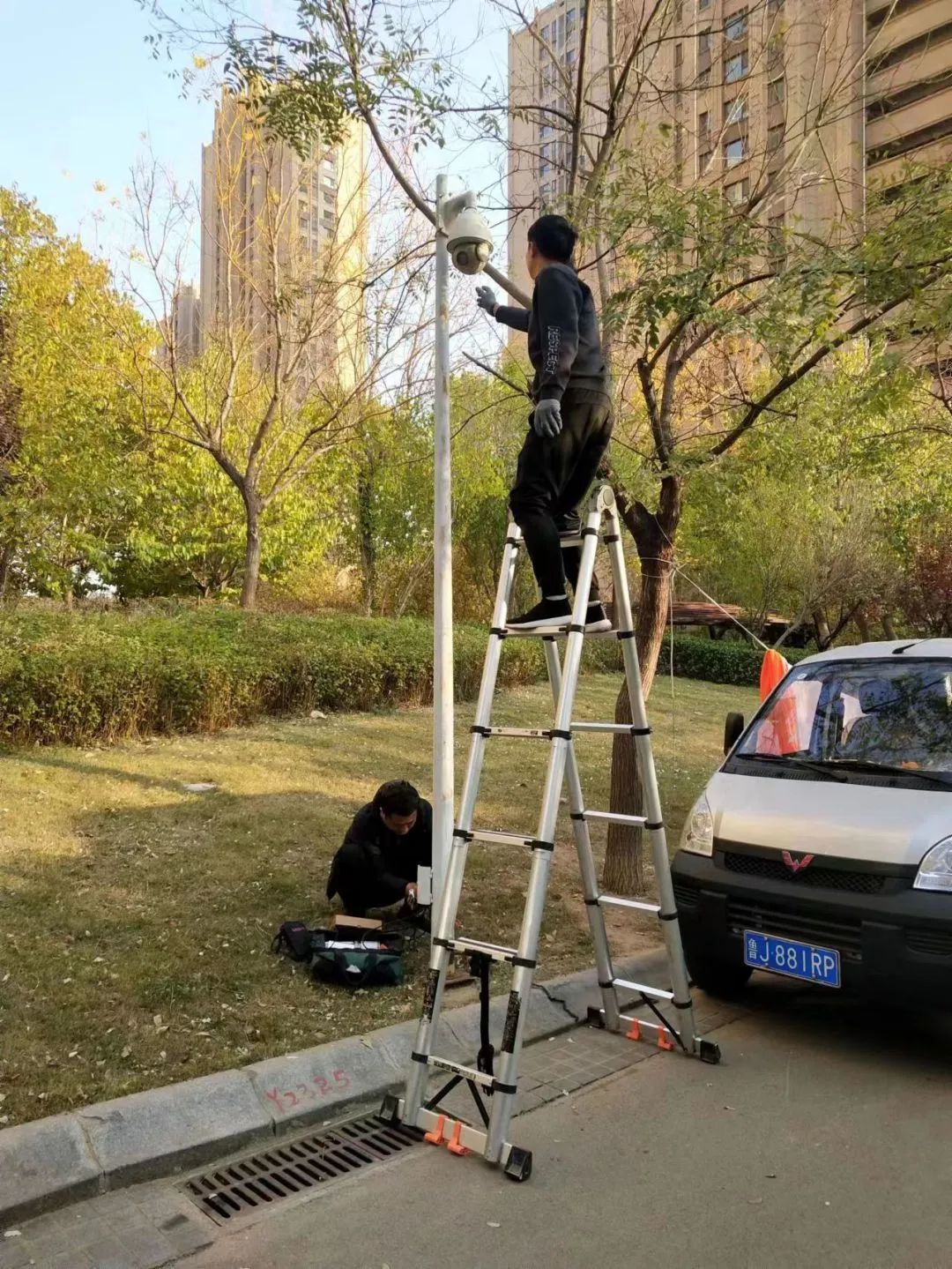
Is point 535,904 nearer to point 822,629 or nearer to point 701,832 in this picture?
point 701,832

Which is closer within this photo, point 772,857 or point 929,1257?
point 929,1257

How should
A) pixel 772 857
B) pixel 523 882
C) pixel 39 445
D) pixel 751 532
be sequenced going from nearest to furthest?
pixel 772 857
pixel 523 882
pixel 39 445
pixel 751 532

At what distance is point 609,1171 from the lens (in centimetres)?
342

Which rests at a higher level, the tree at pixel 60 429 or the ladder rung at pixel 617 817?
the tree at pixel 60 429

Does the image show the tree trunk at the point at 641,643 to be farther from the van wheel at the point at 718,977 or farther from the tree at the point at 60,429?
the tree at the point at 60,429

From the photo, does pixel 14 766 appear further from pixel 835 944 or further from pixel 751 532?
pixel 751 532

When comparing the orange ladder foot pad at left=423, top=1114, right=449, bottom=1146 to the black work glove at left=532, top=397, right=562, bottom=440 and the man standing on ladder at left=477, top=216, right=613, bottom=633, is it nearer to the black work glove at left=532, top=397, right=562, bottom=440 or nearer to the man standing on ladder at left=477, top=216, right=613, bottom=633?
the man standing on ladder at left=477, top=216, right=613, bottom=633

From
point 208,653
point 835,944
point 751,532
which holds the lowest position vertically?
point 835,944

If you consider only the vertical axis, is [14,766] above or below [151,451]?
below

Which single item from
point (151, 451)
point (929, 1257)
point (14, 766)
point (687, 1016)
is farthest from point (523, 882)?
point (151, 451)

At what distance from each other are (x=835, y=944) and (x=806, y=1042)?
28.4 inches

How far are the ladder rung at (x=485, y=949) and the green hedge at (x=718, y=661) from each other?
19889 millimetres

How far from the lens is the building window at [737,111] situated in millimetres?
8406

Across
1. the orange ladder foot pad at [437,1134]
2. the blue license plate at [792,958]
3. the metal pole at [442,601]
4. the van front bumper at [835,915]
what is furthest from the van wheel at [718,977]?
the orange ladder foot pad at [437,1134]
